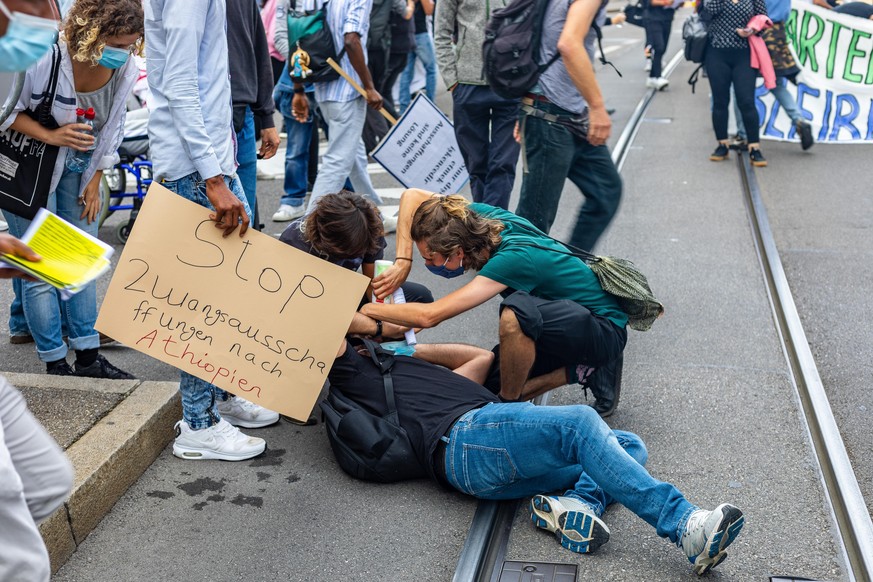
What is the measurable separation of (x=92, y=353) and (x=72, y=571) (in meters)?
1.32

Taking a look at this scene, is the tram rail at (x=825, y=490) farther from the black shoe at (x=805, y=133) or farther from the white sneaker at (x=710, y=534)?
the black shoe at (x=805, y=133)

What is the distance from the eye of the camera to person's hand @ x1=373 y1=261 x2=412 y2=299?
3.78 metres

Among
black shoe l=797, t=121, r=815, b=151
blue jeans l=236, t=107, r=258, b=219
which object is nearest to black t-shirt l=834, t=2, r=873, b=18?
black shoe l=797, t=121, r=815, b=151

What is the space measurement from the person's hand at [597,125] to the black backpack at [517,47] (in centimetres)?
29

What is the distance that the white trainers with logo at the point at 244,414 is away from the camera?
4.00m

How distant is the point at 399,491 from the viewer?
137 inches

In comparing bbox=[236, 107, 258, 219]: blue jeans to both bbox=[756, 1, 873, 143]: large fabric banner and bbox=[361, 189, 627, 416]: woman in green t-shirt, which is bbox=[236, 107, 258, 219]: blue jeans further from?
bbox=[756, 1, 873, 143]: large fabric banner

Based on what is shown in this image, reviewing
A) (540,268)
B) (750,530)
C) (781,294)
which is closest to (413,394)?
(540,268)

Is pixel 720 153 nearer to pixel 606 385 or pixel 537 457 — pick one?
pixel 606 385

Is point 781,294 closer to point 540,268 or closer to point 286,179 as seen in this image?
point 540,268

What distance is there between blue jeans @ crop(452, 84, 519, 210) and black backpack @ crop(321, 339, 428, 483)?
102 inches

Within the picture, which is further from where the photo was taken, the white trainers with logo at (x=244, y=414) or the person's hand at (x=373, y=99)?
the person's hand at (x=373, y=99)

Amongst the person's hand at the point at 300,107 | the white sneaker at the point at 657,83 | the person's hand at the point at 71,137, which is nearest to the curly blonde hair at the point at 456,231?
the person's hand at the point at 71,137

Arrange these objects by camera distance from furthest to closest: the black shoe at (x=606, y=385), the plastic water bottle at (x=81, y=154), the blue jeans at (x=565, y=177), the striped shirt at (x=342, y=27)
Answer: the striped shirt at (x=342, y=27)
the blue jeans at (x=565, y=177)
the black shoe at (x=606, y=385)
the plastic water bottle at (x=81, y=154)
